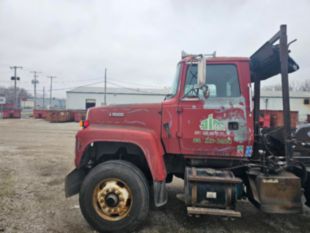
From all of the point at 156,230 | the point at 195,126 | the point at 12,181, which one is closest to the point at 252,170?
the point at 195,126

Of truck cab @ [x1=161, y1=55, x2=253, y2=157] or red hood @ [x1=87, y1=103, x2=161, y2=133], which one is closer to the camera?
truck cab @ [x1=161, y1=55, x2=253, y2=157]

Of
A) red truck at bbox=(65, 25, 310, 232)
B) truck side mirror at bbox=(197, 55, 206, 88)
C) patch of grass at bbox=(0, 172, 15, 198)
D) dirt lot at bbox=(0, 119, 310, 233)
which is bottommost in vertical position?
dirt lot at bbox=(0, 119, 310, 233)

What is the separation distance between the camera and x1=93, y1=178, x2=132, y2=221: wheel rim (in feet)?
9.60

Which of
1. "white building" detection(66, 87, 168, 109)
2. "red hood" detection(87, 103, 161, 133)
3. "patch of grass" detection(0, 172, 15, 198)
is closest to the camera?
"red hood" detection(87, 103, 161, 133)

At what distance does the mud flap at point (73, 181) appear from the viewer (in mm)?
3197

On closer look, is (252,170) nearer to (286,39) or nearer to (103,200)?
(286,39)

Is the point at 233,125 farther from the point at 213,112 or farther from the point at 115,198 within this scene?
the point at 115,198

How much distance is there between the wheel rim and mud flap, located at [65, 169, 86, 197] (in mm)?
517

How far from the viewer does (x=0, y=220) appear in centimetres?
311

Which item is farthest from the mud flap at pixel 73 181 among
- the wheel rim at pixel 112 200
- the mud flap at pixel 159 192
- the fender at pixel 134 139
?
the mud flap at pixel 159 192

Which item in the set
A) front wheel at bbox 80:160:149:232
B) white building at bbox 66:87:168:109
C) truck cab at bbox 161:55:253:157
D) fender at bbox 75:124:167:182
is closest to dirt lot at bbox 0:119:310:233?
front wheel at bbox 80:160:149:232

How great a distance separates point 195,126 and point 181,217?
63.0 inches

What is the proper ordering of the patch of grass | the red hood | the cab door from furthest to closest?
1. the patch of grass
2. the red hood
3. the cab door

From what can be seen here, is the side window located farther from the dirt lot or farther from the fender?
the dirt lot
